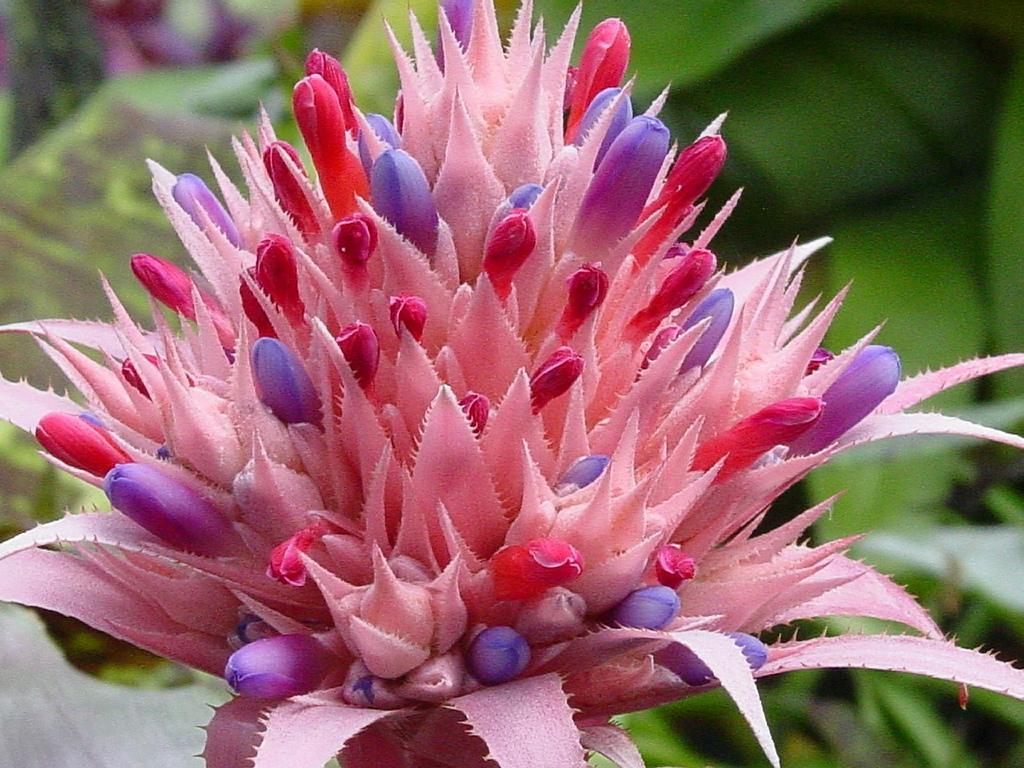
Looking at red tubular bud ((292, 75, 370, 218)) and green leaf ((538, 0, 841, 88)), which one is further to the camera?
green leaf ((538, 0, 841, 88))

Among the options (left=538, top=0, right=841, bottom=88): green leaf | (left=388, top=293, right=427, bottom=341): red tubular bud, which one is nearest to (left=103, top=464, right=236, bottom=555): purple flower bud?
(left=388, top=293, right=427, bottom=341): red tubular bud

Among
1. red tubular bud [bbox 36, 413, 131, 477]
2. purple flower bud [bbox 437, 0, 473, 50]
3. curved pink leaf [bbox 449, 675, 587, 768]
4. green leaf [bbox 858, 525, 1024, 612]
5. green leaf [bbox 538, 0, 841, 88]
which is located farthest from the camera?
green leaf [bbox 538, 0, 841, 88]

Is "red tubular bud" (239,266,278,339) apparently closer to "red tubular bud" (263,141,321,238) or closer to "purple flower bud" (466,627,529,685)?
"red tubular bud" (263,141,321,238)

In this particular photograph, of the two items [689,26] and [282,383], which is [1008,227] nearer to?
[689,26]

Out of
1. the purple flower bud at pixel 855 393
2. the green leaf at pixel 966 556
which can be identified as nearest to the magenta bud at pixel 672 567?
the purple flower bud at pixel 855 393

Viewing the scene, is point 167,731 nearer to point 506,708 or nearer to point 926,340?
point 506,708

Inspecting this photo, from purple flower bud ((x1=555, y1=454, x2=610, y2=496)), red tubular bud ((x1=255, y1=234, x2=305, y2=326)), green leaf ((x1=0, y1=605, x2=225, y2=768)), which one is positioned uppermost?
red tubular bud ((x1=255, y1=234, x2=305, y2=326))

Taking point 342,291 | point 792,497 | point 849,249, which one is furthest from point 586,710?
point 849,249
